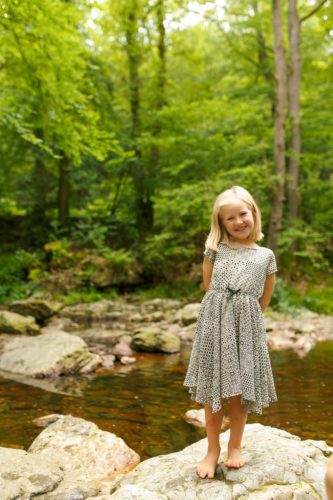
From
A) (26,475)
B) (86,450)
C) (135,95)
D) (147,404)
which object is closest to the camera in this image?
(26,475)

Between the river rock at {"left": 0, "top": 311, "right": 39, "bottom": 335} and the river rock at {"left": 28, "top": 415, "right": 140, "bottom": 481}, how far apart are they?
15.7 ft

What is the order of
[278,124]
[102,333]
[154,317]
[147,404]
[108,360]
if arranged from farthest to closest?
1. [278,124]
2. [154,317]
3. [102,333]
4. [108,360]
5. [147,404]

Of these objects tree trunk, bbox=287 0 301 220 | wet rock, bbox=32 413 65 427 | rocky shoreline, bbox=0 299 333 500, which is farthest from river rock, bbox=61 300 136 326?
wet rock, bbox=32 413 65 427

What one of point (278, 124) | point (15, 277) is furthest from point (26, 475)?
point (15, 277)

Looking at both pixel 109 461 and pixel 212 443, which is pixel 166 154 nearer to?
pixel 109 461

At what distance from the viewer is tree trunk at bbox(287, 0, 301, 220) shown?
11.9 m

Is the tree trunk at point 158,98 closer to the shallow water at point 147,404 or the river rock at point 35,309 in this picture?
the river rock at point 35,309

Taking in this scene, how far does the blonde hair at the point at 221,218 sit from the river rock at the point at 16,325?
21.3 feet

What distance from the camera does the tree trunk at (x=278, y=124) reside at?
11.0 m

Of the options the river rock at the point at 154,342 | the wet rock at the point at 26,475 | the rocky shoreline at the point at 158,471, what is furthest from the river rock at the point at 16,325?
the wet rock at the point at 26,475

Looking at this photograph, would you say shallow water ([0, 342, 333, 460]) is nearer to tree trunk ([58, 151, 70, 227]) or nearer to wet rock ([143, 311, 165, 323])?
wet rock ([143, 311, 165, 323])

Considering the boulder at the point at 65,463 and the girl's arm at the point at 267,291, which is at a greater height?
the girl's arm at the point at 267,291

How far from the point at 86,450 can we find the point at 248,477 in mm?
1612

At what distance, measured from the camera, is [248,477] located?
2.63 metres
